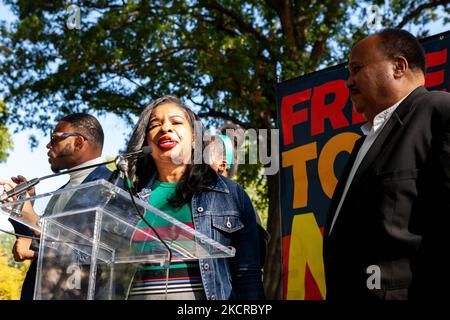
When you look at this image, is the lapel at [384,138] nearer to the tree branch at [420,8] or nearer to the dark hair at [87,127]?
the dark hair at [87,127]

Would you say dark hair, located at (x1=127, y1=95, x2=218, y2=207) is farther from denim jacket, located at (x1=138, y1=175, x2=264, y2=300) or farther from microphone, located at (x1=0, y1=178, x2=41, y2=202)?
microphone, located at (x1=0, y1=178, x2=41, y2=202)

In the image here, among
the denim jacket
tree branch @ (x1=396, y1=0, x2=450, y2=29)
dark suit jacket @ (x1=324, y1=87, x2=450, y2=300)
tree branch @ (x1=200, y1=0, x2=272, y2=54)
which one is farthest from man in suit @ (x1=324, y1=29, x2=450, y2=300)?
tree branch @ (x1=396, y1=0, x2=450, y2=29)

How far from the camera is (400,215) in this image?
245 centimetres

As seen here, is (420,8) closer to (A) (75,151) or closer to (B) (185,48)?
(B) (185,48)

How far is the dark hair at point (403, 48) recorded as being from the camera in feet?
9.66

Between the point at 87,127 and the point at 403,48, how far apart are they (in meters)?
2.07

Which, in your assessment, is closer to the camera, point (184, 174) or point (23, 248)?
point (184, 174)

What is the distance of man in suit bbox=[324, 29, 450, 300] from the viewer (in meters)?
2.39

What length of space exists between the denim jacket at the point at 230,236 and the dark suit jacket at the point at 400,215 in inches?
21.9

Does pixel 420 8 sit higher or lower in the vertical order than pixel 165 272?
higher

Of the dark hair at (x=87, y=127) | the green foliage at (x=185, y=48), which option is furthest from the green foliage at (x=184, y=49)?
the dark hair at (x=87, y=127)

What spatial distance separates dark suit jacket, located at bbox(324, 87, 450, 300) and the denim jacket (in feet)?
1.83

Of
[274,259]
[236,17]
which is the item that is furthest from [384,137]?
[236,17]
